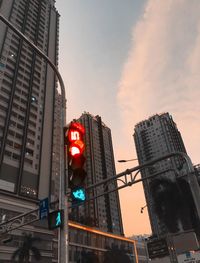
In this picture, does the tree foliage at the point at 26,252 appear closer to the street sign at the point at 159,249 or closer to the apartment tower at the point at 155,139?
the street sign at the point at 159,249

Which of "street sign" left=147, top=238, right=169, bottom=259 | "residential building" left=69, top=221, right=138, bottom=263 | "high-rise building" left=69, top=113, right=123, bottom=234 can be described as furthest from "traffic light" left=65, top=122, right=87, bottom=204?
"high-rise building" left=69, top=113, right=123, bottom=234

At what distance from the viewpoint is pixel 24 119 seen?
70.4 meters

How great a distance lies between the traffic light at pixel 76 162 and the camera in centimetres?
549

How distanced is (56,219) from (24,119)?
66987 mm

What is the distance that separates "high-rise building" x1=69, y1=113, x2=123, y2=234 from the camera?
125m

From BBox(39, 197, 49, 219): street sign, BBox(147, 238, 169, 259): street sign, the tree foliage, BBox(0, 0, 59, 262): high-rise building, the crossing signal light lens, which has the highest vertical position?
BBox(0, 0, 59, 262): high-rise building

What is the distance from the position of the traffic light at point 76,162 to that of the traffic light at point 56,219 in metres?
0.50

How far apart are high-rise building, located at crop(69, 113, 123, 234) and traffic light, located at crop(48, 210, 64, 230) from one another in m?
106

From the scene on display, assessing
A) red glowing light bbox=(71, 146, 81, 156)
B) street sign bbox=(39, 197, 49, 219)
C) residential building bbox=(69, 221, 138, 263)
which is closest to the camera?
red glowing light bbox=(71, 146, 81, 156)

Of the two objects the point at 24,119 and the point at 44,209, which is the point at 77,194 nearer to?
the point at 44,209

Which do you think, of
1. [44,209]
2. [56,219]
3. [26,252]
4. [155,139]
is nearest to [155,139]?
[155,139]

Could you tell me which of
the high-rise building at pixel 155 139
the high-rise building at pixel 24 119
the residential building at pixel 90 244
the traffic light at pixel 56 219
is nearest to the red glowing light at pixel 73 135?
the traffic light at pixel 56 219

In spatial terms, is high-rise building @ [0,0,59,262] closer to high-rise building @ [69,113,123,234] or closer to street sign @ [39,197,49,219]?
street sign @ [39,197,49,219]

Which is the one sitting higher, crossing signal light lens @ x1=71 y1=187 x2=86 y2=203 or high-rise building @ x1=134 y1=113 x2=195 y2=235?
high-rise building @ x1=134 y1=113 x2=195 y2=235
